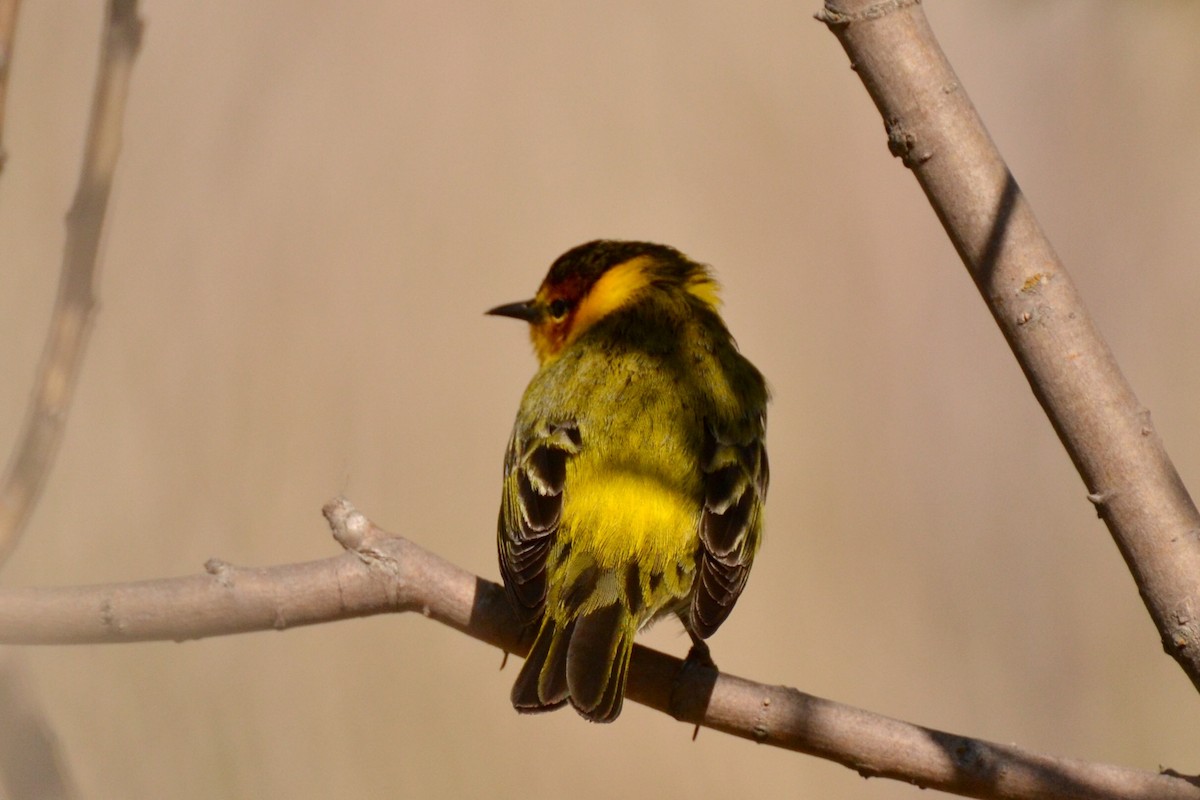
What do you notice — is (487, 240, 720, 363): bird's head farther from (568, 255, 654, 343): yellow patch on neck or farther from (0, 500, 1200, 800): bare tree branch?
(0, 500, 1200, 800): bare tree branch

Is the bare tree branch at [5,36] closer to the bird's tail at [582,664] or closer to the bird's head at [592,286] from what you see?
the bird's tail at [582,664]

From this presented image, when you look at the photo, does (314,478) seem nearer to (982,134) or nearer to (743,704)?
(743,704)

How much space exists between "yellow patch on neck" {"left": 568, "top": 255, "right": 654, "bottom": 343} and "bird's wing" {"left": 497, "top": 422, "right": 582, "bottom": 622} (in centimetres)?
85

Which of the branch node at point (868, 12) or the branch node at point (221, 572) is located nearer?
the branch node at point (868, 12)

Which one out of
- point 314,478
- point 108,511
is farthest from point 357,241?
point 108,511

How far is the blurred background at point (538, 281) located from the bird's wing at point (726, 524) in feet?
7.64

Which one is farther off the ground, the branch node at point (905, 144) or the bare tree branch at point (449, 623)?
the branch node at point (905, 144)

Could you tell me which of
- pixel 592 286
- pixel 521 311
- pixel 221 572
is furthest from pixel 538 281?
pixel 221 572

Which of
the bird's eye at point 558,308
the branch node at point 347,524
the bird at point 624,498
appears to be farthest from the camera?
the bird's eye at point 558,308

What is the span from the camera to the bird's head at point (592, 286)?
4598 mm

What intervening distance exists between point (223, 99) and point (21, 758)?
4261mm

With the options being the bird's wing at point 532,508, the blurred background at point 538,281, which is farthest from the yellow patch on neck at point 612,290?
the blurred background at point 538,281

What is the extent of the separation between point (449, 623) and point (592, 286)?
6.12 ft

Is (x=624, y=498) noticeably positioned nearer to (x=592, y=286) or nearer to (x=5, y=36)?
(x=592, y=286)
